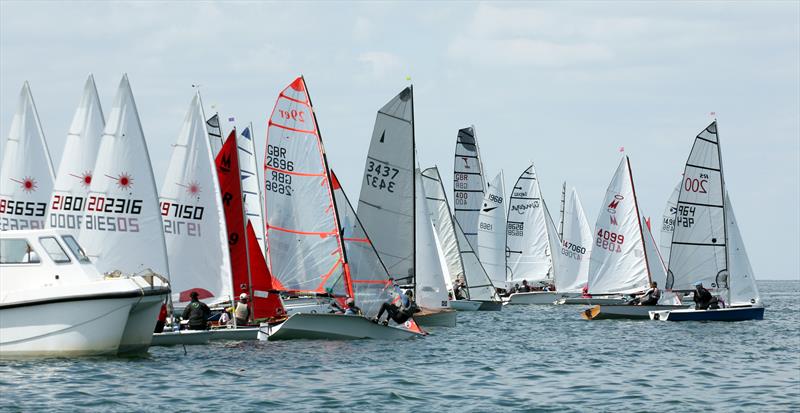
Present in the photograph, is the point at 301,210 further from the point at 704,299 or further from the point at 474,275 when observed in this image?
the point at 474,275

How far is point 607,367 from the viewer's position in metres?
Answer: 27.6

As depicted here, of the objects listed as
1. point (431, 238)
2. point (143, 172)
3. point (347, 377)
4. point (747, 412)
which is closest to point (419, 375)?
point (347, 377)

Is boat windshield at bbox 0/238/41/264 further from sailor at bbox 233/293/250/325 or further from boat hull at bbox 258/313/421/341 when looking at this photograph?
boat hull at bbox 258/313/421/341

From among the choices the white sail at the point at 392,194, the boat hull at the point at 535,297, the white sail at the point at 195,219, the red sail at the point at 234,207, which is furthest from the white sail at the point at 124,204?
the boat hull at the point at 535,297

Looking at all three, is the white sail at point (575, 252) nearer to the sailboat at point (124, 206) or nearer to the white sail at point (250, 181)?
the white sail at point (250, 181)

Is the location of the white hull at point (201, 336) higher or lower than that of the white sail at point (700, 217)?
lower

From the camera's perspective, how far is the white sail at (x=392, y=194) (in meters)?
40.5

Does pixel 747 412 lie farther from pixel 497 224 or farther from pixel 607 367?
pixel 497 224

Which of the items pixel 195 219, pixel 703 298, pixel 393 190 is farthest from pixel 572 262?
pixel 195 219

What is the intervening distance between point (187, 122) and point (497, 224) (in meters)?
36.2

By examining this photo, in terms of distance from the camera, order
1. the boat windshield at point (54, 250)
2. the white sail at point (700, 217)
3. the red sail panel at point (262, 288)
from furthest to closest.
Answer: the white sail at point (700, 217)
the red sail panel at point (262, 288)
the boat windshield at point (54, 250)

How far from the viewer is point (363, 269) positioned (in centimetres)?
3475

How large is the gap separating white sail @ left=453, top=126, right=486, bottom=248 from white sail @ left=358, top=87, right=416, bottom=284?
2693cm

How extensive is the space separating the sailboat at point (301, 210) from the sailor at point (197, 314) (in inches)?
163
